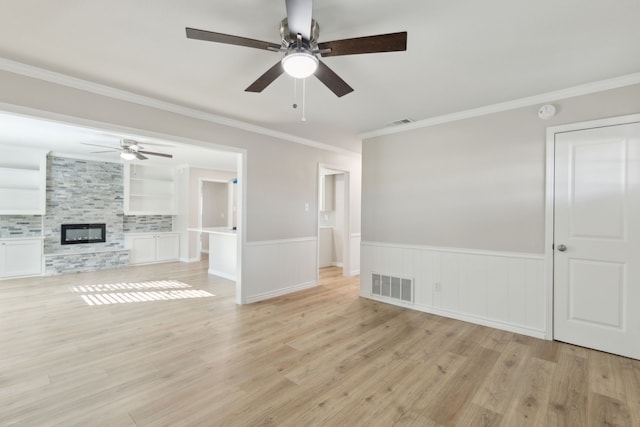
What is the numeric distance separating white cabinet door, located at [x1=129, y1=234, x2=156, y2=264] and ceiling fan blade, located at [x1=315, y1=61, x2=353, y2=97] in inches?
273

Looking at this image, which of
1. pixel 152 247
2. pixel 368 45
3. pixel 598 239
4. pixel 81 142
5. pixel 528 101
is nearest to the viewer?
pixel 368 45

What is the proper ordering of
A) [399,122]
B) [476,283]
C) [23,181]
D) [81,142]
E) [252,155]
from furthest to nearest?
[23,181] < [81,142] < [252,155] < [399,122] < [476,283]

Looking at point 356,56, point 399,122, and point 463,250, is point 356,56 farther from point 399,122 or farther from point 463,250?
point 463,250

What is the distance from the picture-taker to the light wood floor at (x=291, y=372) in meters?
1.94

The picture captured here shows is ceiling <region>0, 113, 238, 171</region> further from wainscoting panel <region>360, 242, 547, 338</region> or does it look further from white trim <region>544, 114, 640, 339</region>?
white trim <region>544, 114, 640, 339</region>

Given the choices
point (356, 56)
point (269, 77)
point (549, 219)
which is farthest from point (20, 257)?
point (549, 219)

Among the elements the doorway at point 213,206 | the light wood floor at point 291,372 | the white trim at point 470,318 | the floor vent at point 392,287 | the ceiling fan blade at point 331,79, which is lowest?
the light wood floor at point 291,372

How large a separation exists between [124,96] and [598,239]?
16.5 feet

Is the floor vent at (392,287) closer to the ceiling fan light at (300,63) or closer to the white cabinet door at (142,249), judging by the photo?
the ceiling fan light at (300,63)

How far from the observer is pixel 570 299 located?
301 centimetres

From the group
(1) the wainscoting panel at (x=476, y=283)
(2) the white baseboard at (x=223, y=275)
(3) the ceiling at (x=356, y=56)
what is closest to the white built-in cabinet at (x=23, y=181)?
(2) the white baseboard at (x=223, y=275)

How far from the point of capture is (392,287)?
434cm

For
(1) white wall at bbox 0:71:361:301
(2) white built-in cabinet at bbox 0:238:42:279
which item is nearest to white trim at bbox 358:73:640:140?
(1) white wall at bbox 0:71:361:301

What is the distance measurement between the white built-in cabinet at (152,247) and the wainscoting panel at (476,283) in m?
5.85
